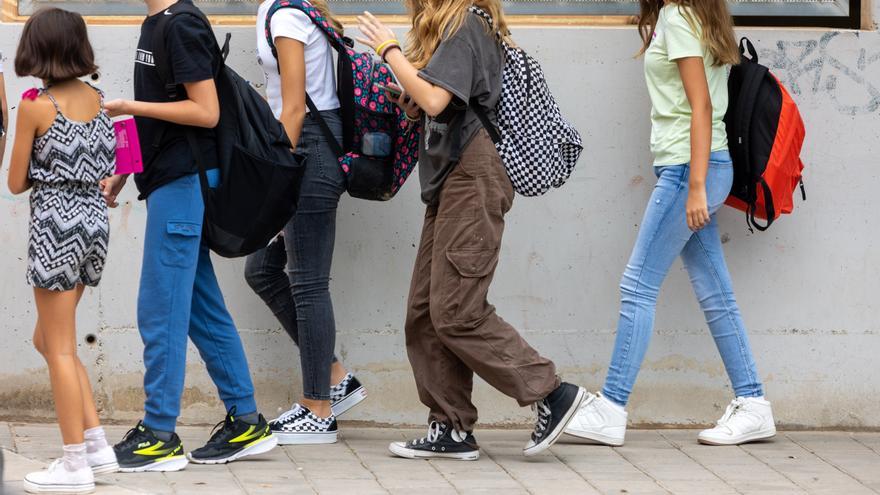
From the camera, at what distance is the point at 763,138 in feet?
17.4

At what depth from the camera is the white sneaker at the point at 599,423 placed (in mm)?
→ 5344

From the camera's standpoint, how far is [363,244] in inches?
227

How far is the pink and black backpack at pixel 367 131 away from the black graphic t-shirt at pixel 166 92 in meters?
0.60

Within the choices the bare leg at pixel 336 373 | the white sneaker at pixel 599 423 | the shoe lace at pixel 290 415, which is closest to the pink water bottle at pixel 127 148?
the shoe lace at pixel 290 415

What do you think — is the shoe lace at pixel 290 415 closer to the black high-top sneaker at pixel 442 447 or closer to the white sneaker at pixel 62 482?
the black high-top sneaker at pixel 442 447

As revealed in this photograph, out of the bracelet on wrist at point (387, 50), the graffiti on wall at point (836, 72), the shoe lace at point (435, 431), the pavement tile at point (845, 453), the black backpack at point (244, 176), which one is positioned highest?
the bracelet on wrist at point (387, 50)

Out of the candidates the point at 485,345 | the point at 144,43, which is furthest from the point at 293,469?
the point at 144,43

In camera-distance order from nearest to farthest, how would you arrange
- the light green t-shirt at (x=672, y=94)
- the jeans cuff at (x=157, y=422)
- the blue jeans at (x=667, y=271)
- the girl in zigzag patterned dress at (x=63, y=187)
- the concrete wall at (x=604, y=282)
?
the girl in zigzag patterned dress at (x=63, y=187) → the jeans cuff at (x=157, y=422) → the light green t-shirt at (x=672, y=94) → the blue jeans at (x=667, y=271) → the concrete wall at (x=604, y=282)

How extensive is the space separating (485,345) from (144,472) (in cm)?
128

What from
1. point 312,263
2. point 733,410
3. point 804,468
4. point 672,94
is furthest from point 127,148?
point 804,468

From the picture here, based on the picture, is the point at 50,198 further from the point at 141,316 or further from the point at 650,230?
the point at 650,230

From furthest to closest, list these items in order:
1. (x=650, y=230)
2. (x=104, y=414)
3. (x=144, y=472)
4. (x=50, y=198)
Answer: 1. (x=104, y=414)
2. (x=650, y=230)
3. (x=144, y=472)
4. (x=50, y=198)

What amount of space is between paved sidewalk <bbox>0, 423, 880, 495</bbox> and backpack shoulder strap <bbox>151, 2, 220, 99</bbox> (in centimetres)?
136

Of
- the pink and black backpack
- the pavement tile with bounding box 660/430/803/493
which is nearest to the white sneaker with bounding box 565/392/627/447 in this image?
the pavement tile with bounding box 660/430/803/493
